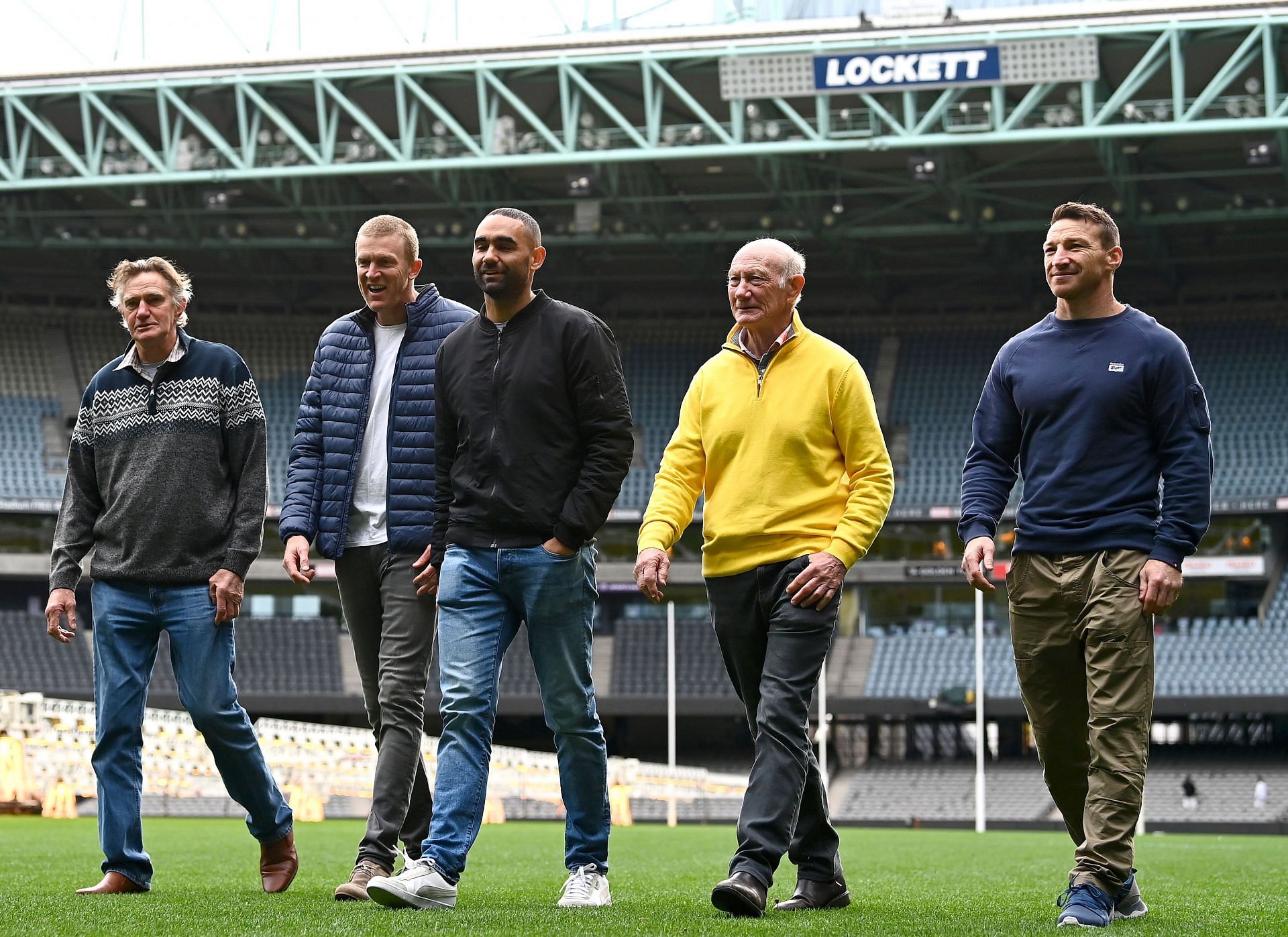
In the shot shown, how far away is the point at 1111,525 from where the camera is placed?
5113 mm

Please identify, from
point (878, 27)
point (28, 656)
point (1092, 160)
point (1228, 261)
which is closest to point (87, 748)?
point (28, 656)

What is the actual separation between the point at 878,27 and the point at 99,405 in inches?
869

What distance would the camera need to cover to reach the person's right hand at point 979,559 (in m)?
5.26

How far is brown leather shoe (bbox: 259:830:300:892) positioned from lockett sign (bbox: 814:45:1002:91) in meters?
20.8

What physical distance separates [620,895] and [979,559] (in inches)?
82.3

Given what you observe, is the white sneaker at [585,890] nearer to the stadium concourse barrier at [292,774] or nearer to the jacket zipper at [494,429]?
the jacket zipper at [494,429]

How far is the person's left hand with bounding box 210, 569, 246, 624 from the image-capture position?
18.6 feet

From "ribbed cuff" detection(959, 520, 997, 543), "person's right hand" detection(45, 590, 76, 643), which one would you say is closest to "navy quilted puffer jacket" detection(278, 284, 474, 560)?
"person's right hand" detection(45, 590, 76, 643)

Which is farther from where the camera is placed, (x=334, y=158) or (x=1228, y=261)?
(x=1228, y=261)

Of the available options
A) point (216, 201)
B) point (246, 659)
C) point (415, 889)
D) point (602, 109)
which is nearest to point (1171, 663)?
point (602, 109)

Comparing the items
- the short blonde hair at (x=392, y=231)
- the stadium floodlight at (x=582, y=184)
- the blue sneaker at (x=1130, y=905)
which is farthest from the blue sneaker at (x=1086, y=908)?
the stadium floodlight at (x=582, y=184)

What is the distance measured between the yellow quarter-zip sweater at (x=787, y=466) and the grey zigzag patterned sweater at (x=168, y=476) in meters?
1.45

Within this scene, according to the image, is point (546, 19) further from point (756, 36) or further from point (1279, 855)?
point (1279, 855)

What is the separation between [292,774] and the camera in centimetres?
2586
